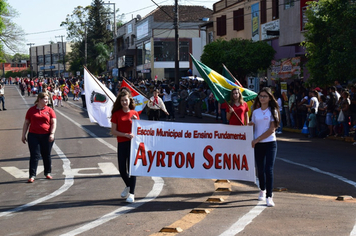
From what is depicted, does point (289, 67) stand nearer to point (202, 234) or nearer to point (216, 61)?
point (216, 61)

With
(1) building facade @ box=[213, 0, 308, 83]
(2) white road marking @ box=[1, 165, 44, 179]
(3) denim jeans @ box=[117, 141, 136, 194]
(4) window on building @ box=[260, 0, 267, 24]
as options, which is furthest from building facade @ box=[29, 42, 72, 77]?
(3) denim jeans @ box=[117, 141, 136, 194]

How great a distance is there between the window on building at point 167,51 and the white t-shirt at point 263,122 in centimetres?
5581

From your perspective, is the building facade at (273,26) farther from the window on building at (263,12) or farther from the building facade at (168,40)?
the building facade at (168,40)

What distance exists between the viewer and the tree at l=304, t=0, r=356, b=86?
1866cm

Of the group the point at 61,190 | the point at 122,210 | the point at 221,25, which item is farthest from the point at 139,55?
the point at 122,210

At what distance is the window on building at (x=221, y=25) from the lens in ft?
140

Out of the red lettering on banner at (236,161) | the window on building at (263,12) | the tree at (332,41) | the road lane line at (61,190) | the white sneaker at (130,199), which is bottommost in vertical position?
the road lane line at (61,190)

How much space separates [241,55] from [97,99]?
21.5 meters

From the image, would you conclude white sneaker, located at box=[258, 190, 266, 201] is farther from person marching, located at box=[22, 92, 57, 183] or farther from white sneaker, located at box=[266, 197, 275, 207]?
person marching, located at box=[22, 92, 57, 183]

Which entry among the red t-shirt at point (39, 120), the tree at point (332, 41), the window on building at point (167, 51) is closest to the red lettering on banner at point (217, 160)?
the red t-shirt at point (39, 120)

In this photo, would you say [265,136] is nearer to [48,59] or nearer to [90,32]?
[90,32]

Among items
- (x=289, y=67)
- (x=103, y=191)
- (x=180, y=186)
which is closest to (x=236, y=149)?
(x=180, y=186)

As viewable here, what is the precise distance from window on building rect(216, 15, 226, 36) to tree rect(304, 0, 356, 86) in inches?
853

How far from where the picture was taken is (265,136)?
805 cm
